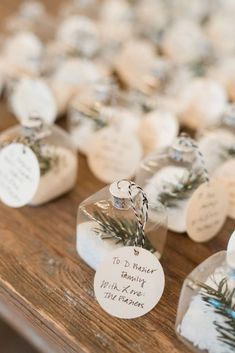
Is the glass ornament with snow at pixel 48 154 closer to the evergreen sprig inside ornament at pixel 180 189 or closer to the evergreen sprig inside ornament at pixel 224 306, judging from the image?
the evergreen sprig inside ornament at pixel 180 189

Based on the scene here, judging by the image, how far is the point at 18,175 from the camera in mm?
719

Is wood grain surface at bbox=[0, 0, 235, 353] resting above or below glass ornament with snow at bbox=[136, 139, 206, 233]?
below

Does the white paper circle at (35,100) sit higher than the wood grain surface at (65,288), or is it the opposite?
the white paper circle at (35,100)

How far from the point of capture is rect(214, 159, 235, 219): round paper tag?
79cm

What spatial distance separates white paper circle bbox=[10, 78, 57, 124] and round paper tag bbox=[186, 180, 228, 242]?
14.9 inches

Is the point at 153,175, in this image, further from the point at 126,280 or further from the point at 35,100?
the point at 35,100

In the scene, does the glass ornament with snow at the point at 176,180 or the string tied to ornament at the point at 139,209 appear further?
the glass ornament with snow at the point at 176,180

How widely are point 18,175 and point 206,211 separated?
27 centimetres

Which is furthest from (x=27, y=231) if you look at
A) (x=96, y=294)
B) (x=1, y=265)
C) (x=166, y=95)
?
(x=166, y=95)

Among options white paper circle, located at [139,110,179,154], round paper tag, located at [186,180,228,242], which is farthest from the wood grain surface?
white paper circle, located at [139,110,179,154]

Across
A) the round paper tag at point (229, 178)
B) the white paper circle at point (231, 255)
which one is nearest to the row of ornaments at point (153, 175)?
the round paper tag at point (229, 178)

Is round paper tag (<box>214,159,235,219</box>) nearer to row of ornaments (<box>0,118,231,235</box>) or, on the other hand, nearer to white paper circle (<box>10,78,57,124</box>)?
row of ornaments (<box>0,118,231,235</box>)

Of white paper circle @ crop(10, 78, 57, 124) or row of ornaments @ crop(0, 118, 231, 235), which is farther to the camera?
white paper circle @ crop(10, 78, 57, 124)

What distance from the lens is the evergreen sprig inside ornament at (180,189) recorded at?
2.36ft
